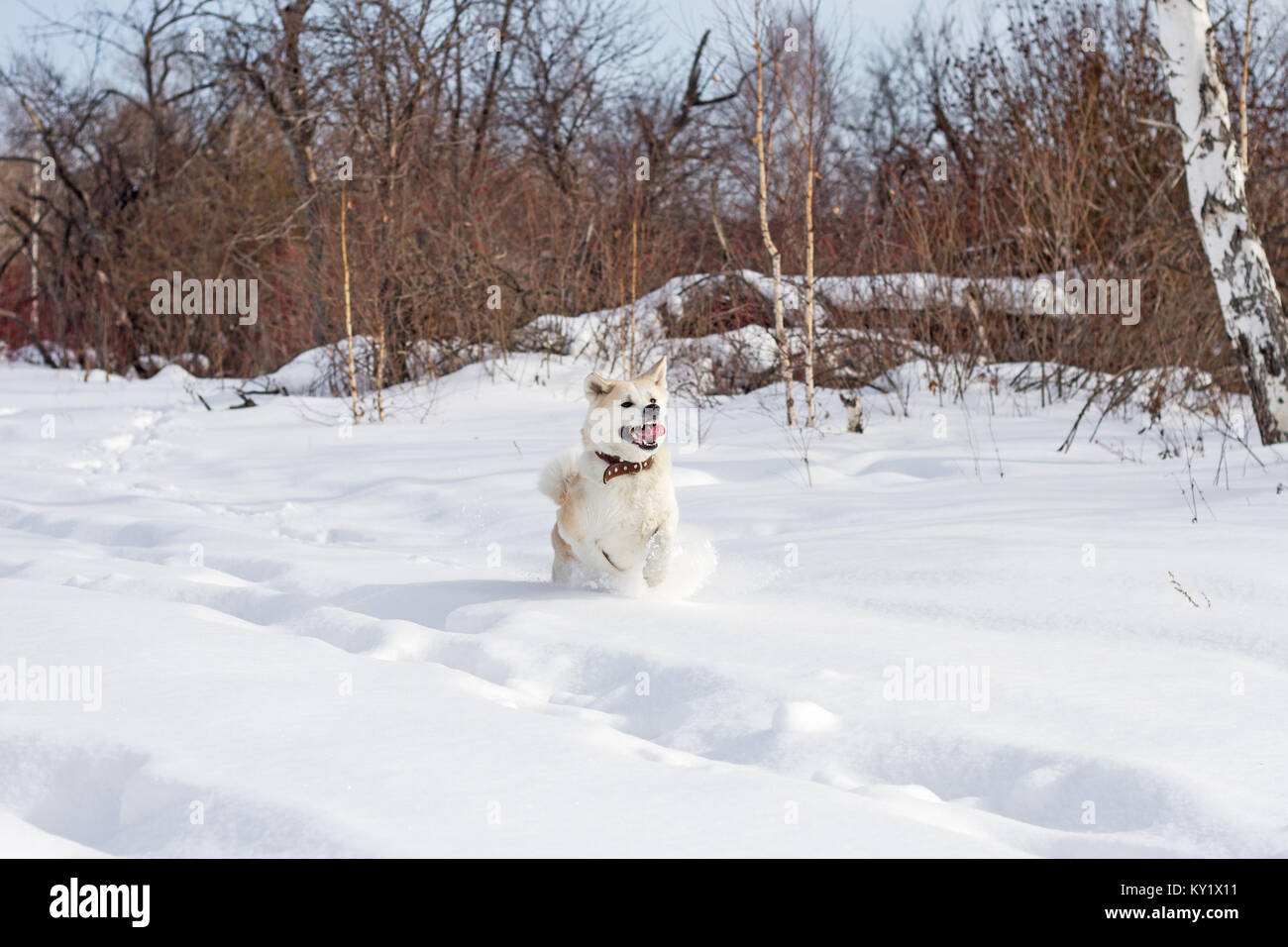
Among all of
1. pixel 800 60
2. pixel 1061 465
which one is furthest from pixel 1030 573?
pixel 800 60

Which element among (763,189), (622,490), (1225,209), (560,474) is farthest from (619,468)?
(1225,209)

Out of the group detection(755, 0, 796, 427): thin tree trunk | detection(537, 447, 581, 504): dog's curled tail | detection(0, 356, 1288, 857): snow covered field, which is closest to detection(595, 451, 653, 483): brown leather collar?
detection(537, 447, 581, 504): dog's curled tail

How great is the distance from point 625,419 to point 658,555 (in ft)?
1.91

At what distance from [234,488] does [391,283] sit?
4477 mm

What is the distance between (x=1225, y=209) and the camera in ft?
24.3

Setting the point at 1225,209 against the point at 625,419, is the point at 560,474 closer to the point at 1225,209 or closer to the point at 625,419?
the point at 625,419

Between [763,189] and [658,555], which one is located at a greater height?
[763,189]

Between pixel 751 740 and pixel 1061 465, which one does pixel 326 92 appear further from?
pixel 751 740

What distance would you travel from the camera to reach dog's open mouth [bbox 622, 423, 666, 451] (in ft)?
14.4

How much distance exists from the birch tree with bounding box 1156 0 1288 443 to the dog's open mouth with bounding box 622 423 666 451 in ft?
16.8

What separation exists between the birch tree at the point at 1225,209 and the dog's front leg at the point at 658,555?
5.13 meters

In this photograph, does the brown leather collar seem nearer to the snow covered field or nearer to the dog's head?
the dog's head

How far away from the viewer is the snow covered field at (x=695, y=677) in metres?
2.28
